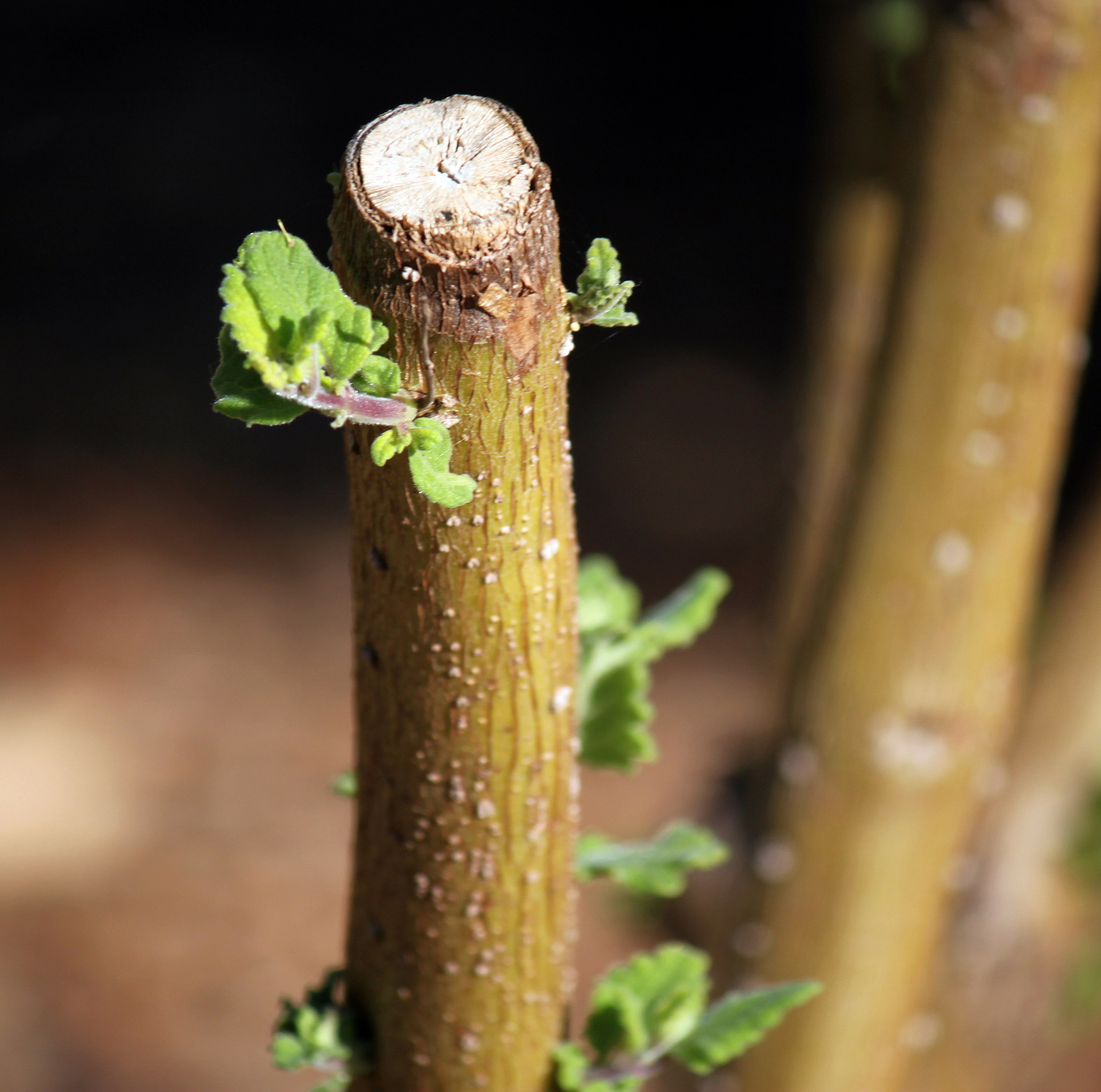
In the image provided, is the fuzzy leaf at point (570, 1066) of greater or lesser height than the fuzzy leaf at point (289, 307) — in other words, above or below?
below

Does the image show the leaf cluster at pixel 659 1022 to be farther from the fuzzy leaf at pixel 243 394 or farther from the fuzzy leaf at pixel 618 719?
the fuzzy leaf at pixel 243 394

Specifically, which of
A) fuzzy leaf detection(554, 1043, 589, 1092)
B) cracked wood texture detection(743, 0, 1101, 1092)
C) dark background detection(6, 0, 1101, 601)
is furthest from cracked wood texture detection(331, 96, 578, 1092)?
dark background detection(6, 0, 1101, 601)

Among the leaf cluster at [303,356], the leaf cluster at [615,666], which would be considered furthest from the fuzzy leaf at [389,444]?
the leaf cluster at [615,666]

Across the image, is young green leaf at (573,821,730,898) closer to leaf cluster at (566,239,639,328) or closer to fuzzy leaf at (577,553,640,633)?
fuzzy leaf at (577,553,640,633)

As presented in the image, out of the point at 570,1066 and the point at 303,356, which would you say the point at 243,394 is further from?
the point at 570,1066

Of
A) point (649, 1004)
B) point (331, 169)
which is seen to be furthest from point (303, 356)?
point (331, 169)

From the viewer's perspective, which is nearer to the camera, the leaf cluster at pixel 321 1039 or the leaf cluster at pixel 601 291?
the leaf cluster at pixel 601 291
